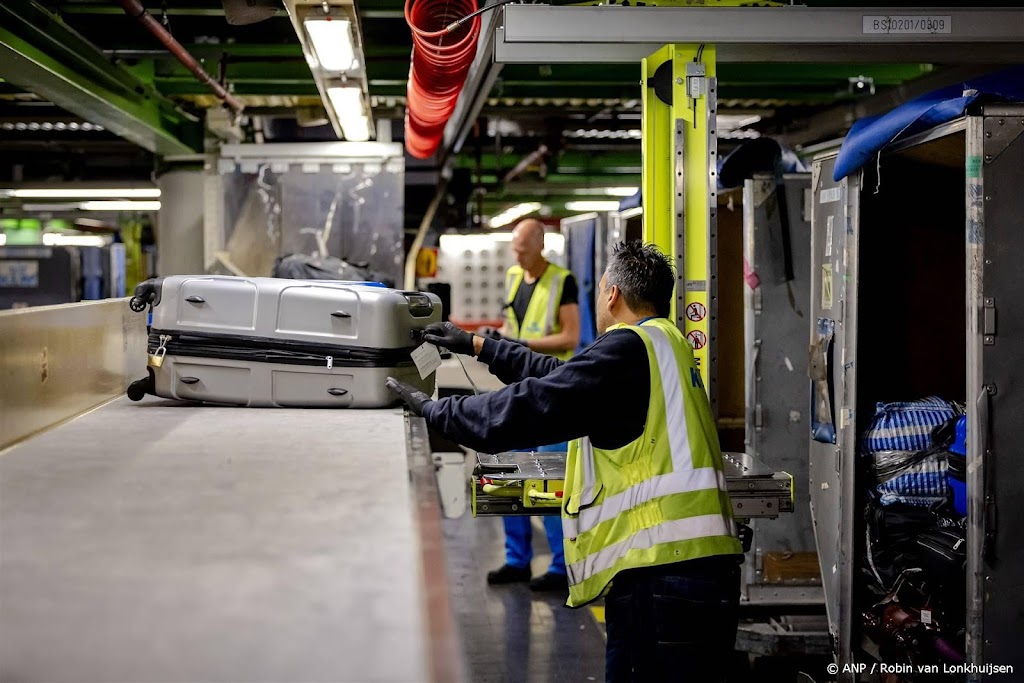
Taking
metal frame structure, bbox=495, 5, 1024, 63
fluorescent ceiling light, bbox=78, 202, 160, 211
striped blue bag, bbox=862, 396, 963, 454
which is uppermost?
fluorescent ceiling light, bbox=78, 202, 160, 211

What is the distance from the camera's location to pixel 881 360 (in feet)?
14.4

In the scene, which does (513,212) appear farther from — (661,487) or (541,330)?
(661,487)

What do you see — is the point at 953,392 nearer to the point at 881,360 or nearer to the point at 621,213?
the point at 881,360

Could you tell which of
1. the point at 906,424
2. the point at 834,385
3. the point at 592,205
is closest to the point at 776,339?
the point at 834,385

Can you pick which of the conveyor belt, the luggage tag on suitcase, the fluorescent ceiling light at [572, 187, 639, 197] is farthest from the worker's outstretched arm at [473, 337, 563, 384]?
the fluorescent ceiling light at [572, 187, 639, 197]

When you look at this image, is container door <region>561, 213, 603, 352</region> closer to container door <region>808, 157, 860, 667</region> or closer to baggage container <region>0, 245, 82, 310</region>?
container door <region>808, 157, 860, 667</region>

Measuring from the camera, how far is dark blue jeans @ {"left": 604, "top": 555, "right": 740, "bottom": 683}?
9.37ft

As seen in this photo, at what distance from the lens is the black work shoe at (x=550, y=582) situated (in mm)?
6023

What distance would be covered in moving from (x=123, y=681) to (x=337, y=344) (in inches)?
84.3

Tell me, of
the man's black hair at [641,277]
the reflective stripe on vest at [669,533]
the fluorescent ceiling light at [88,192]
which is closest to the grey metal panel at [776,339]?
the man's black hair at [641,277]

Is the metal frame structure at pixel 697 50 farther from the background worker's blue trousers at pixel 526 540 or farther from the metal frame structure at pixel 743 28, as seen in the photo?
the background worker's blue trousers at pixel 526 540

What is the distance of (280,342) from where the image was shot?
3.32m

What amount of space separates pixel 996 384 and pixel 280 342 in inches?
95.0

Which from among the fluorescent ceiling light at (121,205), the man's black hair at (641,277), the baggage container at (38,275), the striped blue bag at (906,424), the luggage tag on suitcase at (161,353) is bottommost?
the striped blue bag at (906,424)
